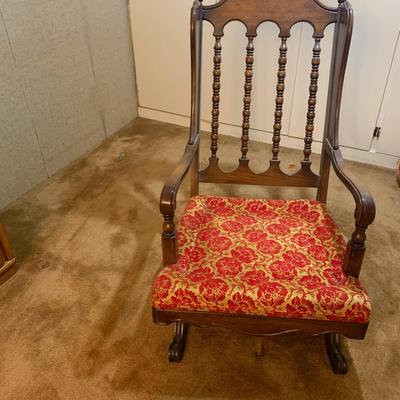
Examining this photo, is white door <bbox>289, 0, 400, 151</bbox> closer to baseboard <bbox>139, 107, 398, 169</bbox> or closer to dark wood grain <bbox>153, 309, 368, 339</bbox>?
baseboard <bbox>139, 107, 398, 169</bbox>

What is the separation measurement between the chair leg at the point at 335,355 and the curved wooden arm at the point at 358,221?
414 millimetres

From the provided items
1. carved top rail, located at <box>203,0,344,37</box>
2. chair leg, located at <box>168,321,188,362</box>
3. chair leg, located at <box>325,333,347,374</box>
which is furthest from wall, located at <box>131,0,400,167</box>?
chair leg, located at <box>168,321,188,362</box>

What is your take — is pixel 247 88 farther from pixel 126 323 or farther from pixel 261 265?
pixel 126 323

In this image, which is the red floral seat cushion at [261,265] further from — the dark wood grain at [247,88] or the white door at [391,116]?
the white door at [391,116]

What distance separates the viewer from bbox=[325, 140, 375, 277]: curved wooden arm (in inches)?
40.2

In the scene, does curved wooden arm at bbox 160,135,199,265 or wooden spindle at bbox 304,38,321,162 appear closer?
curved wooden arm at bbox 160,135,199,265

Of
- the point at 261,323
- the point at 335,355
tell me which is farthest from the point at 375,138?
the point at 261,323

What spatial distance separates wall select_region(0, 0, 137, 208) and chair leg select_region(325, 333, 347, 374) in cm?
177

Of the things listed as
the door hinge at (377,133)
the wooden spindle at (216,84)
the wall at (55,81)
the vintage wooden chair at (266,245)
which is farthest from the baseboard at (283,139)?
the wooden spindle at (216,84)

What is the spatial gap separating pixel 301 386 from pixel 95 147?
2.03 m

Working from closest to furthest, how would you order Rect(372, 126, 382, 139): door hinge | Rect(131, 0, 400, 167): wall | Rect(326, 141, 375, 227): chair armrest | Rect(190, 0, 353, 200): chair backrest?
1. Rect(326, 141, 375, 227): chair armrest
2. Rect(190, 0, 353, 200): chair backrest
3. Rect(131, 0, 400, 167): wall
4. Rect(372, 126, 382, 139): door hinge

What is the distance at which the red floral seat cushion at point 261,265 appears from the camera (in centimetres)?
107

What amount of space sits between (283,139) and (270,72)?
46 centimetres

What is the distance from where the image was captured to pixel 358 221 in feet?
3.39
